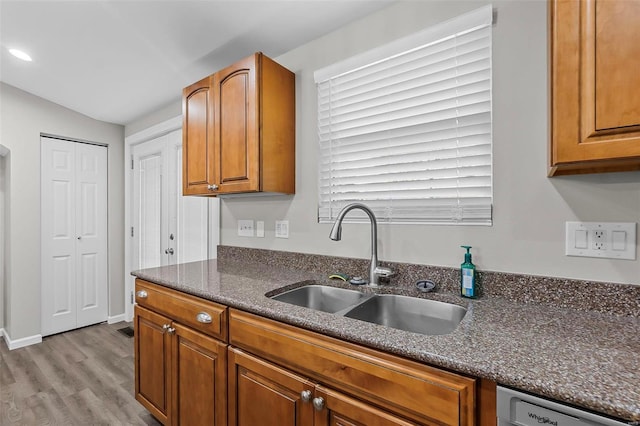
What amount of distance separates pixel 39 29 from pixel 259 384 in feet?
8.50

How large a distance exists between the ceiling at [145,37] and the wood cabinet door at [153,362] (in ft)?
5.39

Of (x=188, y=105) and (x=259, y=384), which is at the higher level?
(x=188, y=105)

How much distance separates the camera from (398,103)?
1.54m

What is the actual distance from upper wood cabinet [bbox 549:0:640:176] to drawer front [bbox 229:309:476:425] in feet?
2.21

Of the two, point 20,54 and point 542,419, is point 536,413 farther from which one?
point 20,54

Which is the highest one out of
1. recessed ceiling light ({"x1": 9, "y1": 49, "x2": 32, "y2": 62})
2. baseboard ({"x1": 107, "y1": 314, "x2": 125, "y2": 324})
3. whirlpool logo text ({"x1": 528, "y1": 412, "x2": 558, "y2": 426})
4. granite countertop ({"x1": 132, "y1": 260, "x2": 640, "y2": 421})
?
recessed ceiling light ({"x1": 9, "y1": 49, "x2": 32, "y2": 62})

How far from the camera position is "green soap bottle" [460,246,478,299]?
3.97 feet

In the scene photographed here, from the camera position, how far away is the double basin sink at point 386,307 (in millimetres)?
1197

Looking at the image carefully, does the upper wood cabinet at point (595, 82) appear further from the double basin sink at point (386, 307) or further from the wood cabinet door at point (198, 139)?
the wood cabinet door at point (198, 139)

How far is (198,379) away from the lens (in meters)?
1.40

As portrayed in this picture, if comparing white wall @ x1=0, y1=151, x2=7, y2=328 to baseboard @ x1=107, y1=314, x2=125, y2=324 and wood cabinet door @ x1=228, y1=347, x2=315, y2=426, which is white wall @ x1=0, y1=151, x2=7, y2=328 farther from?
wood cabinet door @ x1=228, y1=347, x2=315, y2=426

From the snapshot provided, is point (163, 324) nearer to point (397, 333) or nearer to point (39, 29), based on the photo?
point (397, 333)

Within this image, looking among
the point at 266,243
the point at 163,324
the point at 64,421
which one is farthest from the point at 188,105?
the point at 64,421

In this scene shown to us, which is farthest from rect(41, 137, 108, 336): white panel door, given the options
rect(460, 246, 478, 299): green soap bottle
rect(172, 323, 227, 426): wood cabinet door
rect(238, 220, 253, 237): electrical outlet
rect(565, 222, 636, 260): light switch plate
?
rect(565, 222, 636, 260): light switch plate
